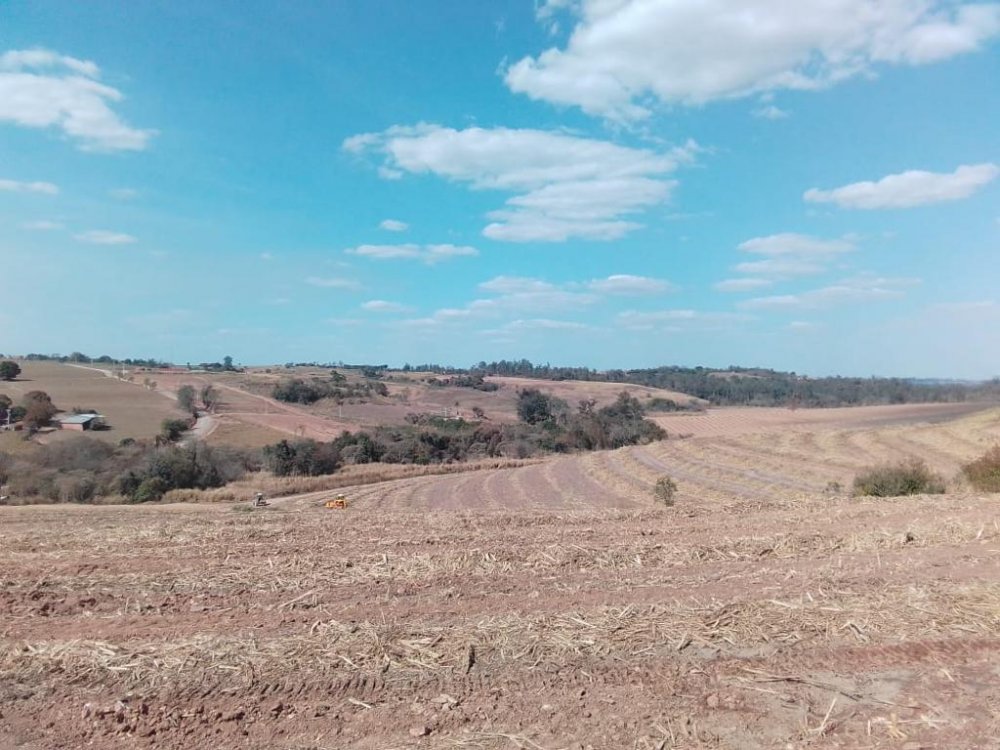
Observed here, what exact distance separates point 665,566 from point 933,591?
2.56m

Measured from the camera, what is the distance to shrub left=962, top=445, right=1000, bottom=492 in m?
19.5

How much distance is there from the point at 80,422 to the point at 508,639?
66.1m

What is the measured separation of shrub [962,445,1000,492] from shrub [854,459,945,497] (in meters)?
0.84

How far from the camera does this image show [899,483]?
70.9 ft

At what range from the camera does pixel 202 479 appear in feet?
144

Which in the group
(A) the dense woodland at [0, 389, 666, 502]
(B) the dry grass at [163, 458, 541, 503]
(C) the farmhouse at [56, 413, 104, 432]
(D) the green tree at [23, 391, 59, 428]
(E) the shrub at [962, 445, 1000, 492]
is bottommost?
(B) the dry grass at [163, 458, 541, 503]

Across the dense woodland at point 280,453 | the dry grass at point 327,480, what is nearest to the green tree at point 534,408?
the dense woodland at point 280,453

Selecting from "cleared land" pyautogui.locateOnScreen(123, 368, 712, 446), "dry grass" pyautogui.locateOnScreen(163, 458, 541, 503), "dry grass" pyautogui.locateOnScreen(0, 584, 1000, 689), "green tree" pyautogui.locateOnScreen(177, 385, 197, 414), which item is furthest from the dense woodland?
"dry grass" pyautogui.locateOnScreen(0, 584, 1000, 689)

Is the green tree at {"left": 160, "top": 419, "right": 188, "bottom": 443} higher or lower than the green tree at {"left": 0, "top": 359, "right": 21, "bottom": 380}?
lower

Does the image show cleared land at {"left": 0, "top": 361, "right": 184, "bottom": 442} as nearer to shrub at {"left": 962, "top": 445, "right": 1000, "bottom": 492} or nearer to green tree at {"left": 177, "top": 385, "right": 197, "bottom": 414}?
green tree at {"left": 177, "top": 385, "right": 197, "bottom": 414}

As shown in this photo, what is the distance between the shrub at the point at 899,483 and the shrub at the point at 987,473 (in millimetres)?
843

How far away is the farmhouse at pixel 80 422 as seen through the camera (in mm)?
60772

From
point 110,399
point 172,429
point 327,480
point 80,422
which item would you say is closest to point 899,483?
point 327,480

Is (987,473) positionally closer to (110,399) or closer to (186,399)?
(186,399)
